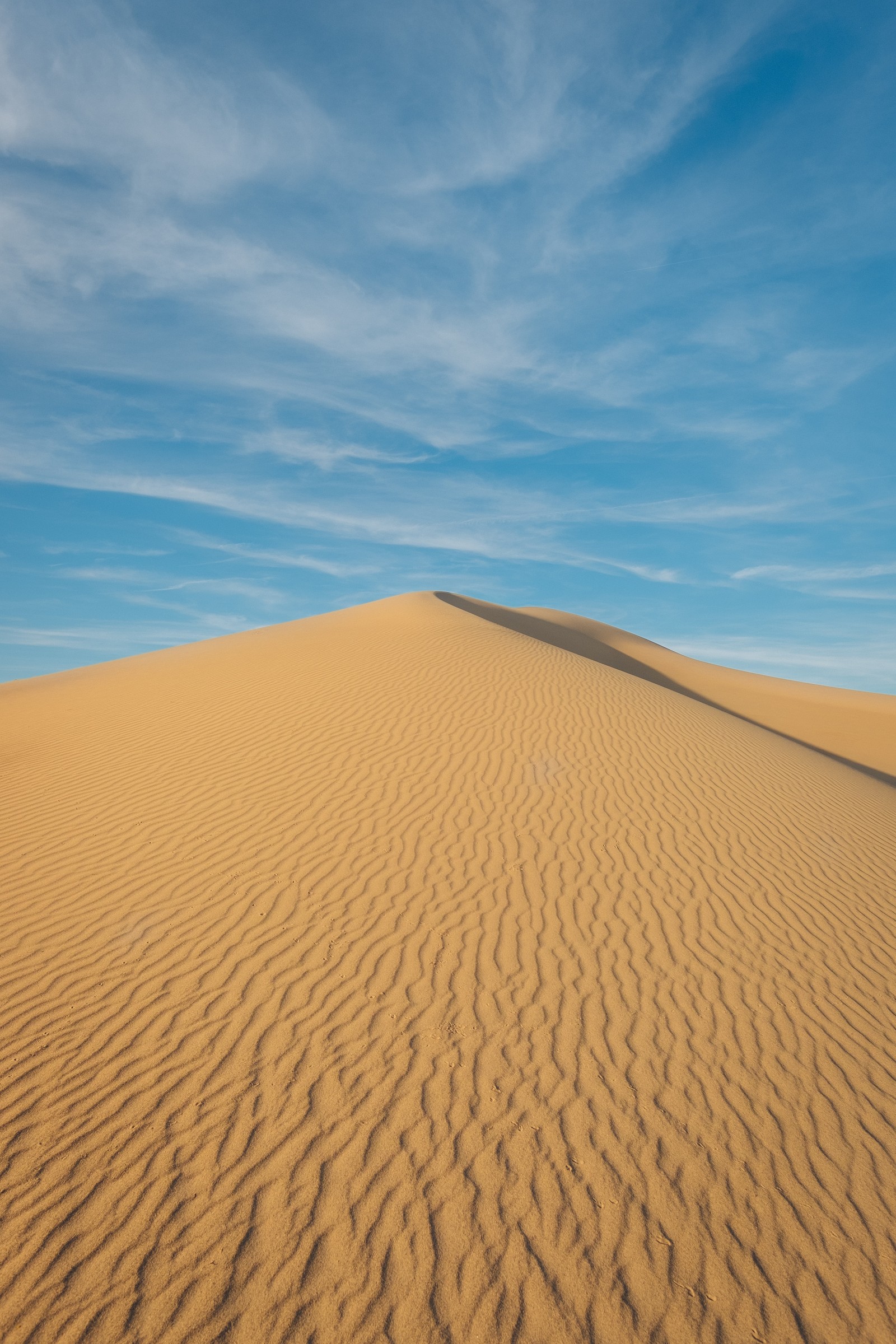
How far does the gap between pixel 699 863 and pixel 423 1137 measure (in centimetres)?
561

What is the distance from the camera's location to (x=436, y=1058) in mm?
5242

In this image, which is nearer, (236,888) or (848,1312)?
(848,1312)

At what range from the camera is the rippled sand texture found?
3760 millimetres

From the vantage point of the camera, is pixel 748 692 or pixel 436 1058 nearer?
pixel 436 1058

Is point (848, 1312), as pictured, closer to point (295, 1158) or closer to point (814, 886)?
point (295, 1158)

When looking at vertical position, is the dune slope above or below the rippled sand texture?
above

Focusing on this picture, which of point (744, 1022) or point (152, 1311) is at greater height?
point (744, 1022)

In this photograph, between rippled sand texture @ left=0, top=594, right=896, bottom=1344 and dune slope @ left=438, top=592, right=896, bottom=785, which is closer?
rippled sand texture @ left=0, top=594, right=896, bottom=1344

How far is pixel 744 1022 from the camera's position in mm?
5973

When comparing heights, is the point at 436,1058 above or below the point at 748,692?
below

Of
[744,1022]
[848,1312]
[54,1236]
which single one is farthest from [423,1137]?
[744,1022]

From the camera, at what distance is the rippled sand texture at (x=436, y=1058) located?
3.76 meters

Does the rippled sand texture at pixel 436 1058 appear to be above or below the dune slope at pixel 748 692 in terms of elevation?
below

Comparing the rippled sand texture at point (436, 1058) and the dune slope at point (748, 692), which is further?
the dune slope at point (748, 692)
